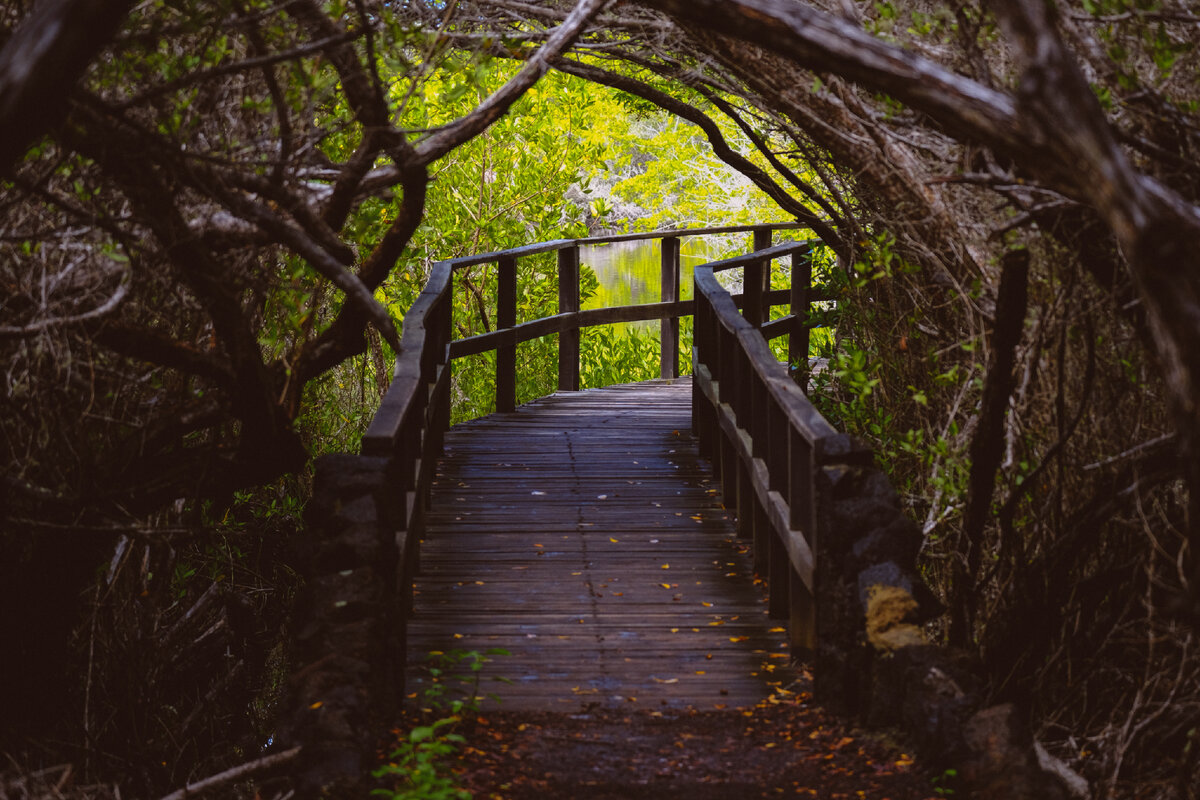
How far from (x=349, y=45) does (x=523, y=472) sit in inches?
144

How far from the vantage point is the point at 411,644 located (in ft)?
18.7

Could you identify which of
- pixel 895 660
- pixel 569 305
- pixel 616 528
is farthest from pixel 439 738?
pixel 569 305

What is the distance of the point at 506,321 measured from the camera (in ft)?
33.7

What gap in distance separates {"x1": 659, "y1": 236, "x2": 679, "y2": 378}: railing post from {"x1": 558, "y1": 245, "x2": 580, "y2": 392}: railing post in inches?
46.4

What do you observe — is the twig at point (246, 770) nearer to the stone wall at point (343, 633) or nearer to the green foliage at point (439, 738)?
the stone wall at point (343, 633)

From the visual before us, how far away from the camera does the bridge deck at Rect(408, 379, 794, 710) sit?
18.0ft

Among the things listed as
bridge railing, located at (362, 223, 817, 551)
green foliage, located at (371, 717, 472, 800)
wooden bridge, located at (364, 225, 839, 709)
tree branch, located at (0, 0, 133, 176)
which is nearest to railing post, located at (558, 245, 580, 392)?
bridge railing, located at (362, 223, 817, 551)

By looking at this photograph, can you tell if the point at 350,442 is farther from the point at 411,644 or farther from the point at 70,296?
the point at 70,296

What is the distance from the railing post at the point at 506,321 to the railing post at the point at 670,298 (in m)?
2.40

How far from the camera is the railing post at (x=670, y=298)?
12.8 metres

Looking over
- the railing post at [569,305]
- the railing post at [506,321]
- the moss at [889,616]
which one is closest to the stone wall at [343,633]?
→ the moss at [889,616]

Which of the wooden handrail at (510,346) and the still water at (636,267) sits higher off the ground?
the still water at (636,267)

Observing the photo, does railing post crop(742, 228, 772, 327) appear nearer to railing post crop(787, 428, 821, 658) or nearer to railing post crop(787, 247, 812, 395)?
railing post crop(787, 247, 812, 395)

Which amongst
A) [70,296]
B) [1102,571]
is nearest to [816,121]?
[1102,571]
